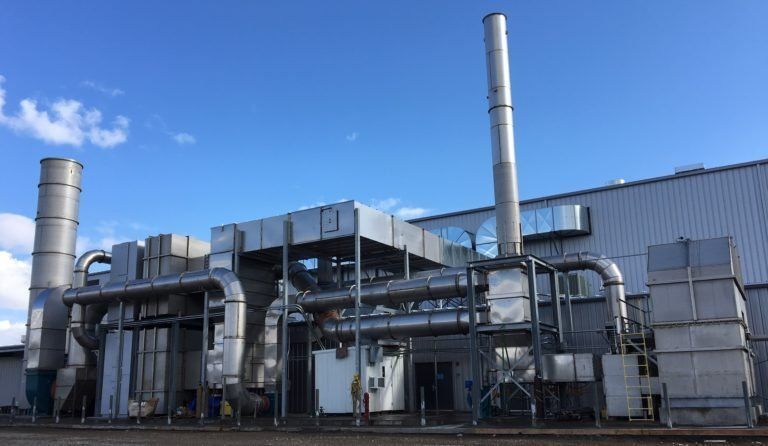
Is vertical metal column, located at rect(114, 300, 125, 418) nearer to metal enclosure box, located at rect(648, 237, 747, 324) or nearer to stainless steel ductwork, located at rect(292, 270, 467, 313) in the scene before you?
stainless steel ductwork, located at rect(292, 270, 467, 313)

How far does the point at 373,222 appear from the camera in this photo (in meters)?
28.0

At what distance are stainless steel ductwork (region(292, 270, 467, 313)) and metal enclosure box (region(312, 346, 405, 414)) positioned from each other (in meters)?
2.03

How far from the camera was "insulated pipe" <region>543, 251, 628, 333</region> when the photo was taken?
2528 centimetres

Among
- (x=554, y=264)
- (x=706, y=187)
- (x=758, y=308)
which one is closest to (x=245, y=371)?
(x=554, y=264)

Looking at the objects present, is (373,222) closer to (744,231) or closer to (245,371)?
(245,371)

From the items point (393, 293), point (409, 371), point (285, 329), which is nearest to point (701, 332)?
point (393, 293)

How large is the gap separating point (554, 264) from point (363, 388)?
9.36 metres

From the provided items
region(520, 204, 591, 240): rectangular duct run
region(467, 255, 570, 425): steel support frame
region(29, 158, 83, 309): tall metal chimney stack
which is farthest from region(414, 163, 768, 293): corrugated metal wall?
region(29, 158, 83, 309): tall metal chimney stack

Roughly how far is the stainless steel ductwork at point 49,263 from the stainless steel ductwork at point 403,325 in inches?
631

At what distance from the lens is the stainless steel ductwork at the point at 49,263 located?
112 ft

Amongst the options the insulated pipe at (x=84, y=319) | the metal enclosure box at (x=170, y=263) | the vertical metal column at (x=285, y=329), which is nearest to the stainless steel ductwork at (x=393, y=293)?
the vertical metal column at (x=285, y=329)

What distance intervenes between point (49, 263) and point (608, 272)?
2917cm

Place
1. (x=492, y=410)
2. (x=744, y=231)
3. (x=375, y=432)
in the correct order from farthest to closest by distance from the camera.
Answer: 1. (x=744, y=231)
2. (x=492, y=410)
3. (x=375, y=432)

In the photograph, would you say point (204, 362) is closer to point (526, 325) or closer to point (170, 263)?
point (170, 263)
